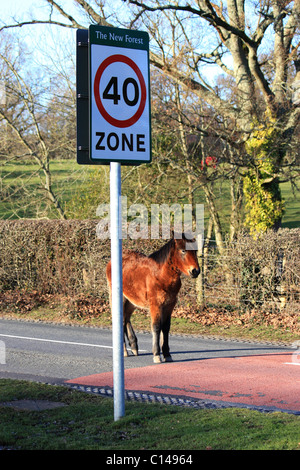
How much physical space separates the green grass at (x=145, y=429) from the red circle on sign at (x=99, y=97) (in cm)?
310

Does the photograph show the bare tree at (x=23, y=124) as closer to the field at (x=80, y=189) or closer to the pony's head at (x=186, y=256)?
the field at (x=80, y=189)

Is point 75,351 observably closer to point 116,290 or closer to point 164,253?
point 164,253

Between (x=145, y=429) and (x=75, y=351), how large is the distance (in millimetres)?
6774

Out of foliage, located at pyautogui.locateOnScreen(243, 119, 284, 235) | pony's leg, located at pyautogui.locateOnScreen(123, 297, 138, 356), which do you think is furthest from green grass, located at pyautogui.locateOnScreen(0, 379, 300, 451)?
foliage, located at pyautogui.locateOnScreen(243, 119, 284, 235)

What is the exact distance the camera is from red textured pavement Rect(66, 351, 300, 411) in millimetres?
8164

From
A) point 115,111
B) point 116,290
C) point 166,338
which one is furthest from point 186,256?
point 115,111

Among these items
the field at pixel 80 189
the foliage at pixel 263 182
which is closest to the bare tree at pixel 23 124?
the field at pixel 80 189

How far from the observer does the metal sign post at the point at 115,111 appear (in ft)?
20.4

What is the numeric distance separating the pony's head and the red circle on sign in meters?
4.22

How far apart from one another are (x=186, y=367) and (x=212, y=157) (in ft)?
33.1

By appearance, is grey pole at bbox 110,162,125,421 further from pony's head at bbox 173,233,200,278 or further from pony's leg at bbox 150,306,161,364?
pony's leg at bbox 150,306,161,364

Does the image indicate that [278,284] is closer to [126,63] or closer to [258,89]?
[258,89]

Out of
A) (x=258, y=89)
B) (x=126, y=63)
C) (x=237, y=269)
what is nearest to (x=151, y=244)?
(x=237, y=269)

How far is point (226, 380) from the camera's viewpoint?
9.23 m
